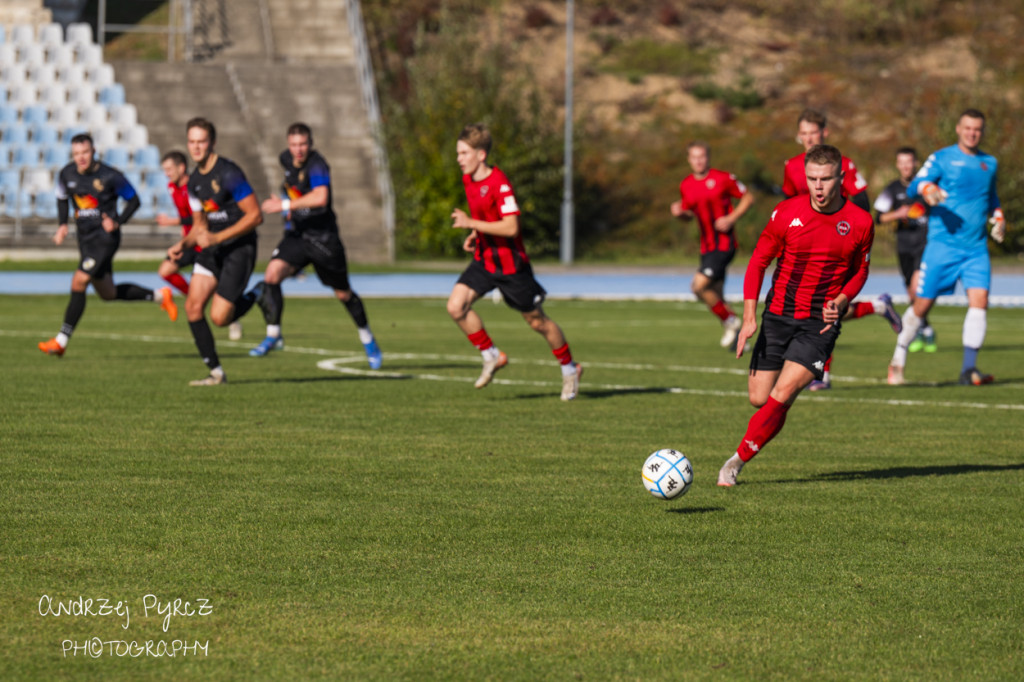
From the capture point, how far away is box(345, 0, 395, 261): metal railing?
38469 mm

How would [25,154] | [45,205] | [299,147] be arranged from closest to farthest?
[299,147], [45,205], [25,154]

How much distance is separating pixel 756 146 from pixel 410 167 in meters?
13.4

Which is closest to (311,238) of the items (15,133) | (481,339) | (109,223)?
(109,223)

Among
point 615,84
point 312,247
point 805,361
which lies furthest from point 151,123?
point 805,361

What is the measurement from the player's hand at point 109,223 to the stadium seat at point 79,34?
28806 mm

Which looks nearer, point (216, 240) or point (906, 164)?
point (216, 240)

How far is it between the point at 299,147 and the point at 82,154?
2234 millimetres

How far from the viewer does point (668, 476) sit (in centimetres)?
650

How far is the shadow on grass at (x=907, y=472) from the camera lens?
744cm

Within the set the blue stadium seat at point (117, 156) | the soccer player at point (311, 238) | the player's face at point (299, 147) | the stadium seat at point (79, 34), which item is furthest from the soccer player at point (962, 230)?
the stadium seat at point (79, 34)

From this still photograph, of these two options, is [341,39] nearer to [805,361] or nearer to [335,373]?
[335,373]

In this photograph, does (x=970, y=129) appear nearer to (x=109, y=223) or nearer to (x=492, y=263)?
(x=492, y=263)

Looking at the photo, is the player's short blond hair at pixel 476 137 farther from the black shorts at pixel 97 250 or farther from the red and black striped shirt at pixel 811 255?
the black shorts at pixel 97 250

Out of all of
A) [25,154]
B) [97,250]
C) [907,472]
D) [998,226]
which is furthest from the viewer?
[25,154]
